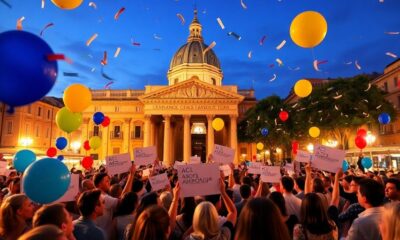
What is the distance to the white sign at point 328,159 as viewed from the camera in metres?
6.93

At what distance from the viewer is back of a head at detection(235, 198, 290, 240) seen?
8.63 feet

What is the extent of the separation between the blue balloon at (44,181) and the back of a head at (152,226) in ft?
6.16

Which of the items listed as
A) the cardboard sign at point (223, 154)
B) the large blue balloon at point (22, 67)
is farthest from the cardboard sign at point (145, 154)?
the large blue balloon at point (22, 67)

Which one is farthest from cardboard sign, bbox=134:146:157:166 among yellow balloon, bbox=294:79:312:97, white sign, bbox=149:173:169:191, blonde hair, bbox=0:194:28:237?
yellow balloon, bbox=294:79:312:97

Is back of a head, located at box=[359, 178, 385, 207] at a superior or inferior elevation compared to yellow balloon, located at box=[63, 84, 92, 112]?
inferior

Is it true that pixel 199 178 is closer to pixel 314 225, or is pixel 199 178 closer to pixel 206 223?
pixel 206 223

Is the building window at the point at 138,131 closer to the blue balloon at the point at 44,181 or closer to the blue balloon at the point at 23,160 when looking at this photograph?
the blue balloon at the point at 23,160

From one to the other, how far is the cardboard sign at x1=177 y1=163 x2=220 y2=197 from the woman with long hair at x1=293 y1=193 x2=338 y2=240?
135cm

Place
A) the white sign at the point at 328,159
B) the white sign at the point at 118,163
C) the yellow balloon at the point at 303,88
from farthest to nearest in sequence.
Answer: the yellow balloon at the point at 303,88, the white sign at the point at 118,163, the white sign at the point at 328,159

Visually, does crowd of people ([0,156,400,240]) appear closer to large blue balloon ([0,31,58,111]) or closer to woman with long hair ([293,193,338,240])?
woman with long hair ([293,193,338,240])

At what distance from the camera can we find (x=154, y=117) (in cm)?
5331

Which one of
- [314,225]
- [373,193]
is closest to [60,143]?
[314,225]

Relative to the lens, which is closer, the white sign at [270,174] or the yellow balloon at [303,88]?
the white sign at [270,174]

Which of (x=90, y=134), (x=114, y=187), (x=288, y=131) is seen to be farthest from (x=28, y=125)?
(x=114, y=187)
